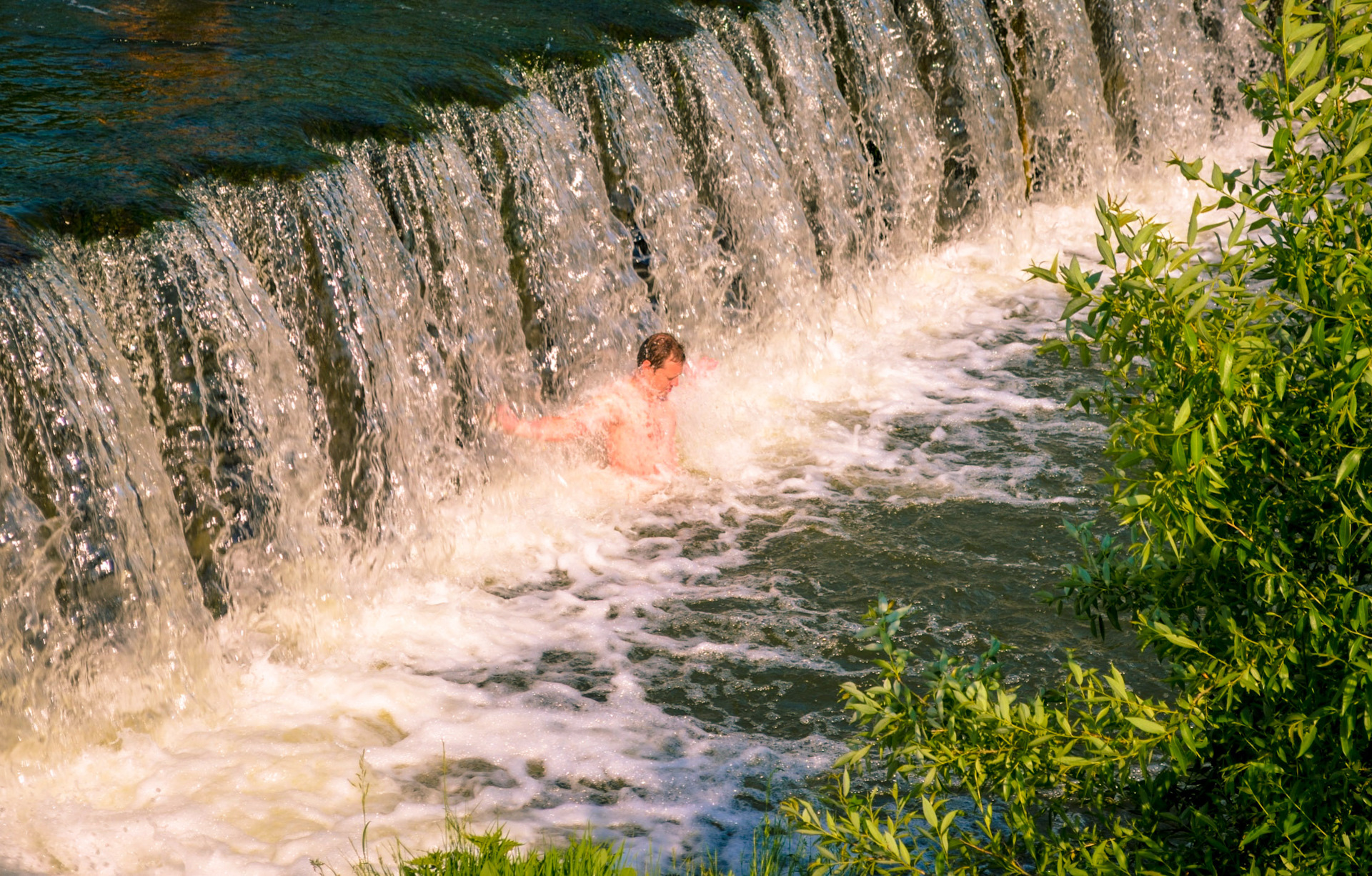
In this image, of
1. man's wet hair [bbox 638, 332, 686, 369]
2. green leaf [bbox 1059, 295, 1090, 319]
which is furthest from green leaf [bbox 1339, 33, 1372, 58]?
man's wet hair [bbox 638, 332, 686, 369]

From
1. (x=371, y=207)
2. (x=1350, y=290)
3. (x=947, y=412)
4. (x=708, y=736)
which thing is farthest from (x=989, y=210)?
(x=1350, y=290)

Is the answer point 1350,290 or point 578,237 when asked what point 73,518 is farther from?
point 1350,290

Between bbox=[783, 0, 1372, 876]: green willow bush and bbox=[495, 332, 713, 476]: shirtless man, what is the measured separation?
13.0ft

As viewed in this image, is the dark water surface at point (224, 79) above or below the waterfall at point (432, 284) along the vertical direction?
above

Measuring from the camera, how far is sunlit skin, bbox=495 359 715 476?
692cm

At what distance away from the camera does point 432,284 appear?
673 centimetres

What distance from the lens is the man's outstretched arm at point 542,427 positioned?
22.6 ft

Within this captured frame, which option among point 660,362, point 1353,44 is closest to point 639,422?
point 660,362

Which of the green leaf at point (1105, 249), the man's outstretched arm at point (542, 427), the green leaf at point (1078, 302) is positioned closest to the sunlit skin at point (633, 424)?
the man's outstretched arm at point (542, 427)

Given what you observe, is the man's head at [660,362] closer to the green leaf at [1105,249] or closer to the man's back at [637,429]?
the man's back at [637,429]

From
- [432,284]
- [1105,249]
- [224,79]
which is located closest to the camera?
[1105,249]

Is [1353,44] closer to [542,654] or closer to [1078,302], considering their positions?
[1078,302]

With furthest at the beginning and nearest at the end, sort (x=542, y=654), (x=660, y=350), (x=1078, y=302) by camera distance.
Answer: (x=660, y=350)
(x=542, y=654)
(x=1078, y=302)

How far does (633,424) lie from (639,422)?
34 mm
